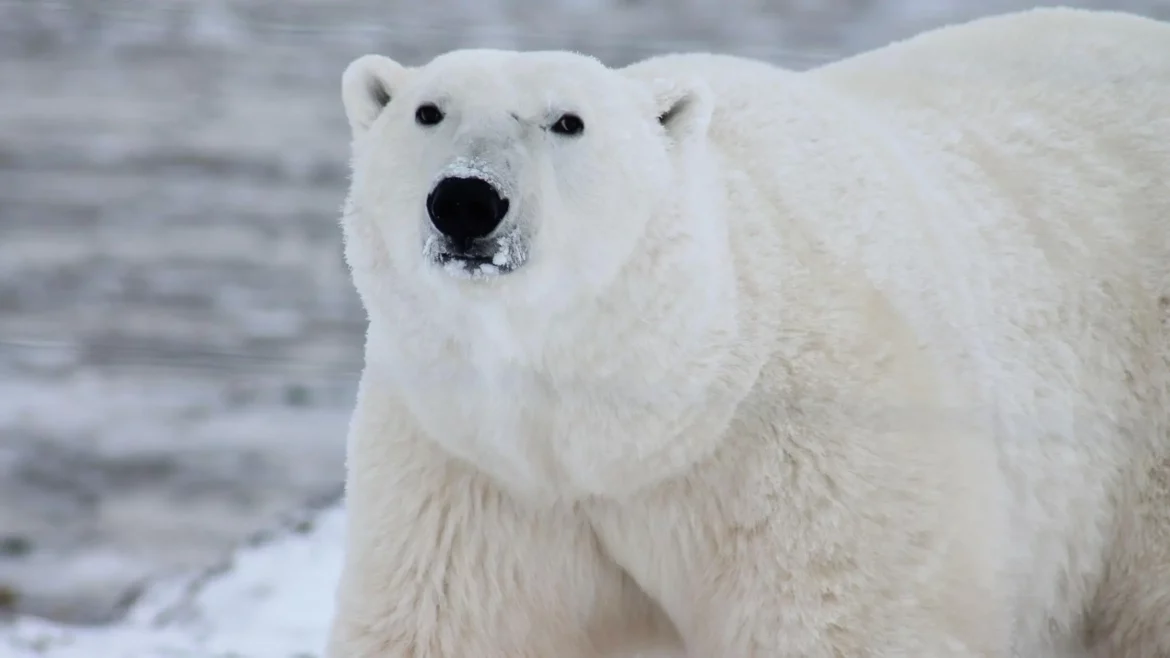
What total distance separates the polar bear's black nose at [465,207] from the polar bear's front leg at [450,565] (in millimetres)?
532

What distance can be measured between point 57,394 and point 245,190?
3.18ft

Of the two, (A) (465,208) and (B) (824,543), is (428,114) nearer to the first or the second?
(A) (465,208)

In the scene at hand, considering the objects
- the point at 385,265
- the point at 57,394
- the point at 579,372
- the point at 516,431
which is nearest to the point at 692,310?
the point at 579,372

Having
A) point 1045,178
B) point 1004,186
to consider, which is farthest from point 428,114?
point 1045,178

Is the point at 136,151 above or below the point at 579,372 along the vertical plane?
above

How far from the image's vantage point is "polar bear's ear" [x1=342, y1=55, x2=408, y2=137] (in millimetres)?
2020

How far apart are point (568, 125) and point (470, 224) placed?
10.6 inches

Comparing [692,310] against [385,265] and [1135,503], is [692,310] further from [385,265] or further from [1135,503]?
[1135,503]

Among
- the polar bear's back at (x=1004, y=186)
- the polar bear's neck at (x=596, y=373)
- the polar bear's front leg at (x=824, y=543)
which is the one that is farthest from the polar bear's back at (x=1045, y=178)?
the polar bear's neck at (x=596, y=373)

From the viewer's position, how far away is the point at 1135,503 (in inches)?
101

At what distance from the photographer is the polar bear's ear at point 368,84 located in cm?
202

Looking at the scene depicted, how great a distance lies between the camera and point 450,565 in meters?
2.14

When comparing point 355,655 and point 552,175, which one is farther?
point 355,655

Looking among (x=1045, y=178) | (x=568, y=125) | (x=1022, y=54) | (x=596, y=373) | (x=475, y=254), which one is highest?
(x=568, y=125)
